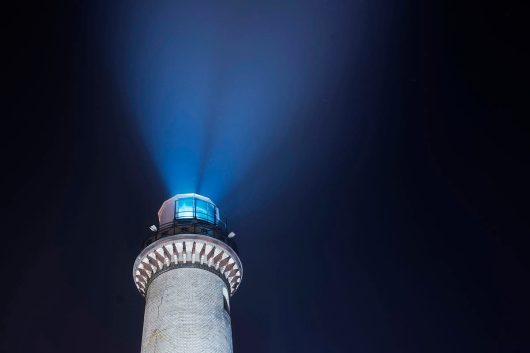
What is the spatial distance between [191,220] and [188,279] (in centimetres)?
253

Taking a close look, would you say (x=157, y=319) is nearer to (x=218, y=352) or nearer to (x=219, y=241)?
(x=218, y=352)

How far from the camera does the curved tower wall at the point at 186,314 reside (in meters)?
18.0

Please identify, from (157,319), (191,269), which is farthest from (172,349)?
(191,269)

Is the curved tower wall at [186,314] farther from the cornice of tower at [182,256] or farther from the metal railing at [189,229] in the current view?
the metal railing at [189,229]

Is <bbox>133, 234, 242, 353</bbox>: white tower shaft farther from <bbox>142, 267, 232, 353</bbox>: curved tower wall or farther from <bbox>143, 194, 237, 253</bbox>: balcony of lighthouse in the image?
<bbox>143, 194, 237, 253</bbox>: balcony of lighthouse

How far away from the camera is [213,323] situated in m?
18.9

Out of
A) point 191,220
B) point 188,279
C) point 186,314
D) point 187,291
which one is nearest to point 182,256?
point 188,279

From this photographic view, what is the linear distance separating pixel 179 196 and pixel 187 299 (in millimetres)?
5022

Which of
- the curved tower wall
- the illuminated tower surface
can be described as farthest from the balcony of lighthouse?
the curved tower wall

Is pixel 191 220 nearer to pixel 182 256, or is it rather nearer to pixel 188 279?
pixel 182 256

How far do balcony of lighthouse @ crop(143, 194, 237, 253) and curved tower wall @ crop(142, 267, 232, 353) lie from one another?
1.47m

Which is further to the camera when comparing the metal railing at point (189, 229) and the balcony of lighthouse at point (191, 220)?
the balcony of lighthouse at point (191, 220)

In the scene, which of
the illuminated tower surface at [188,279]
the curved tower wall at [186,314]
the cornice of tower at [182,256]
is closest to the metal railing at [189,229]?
the illuminated tower surface at [188,279]

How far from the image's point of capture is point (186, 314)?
18.6 metres
